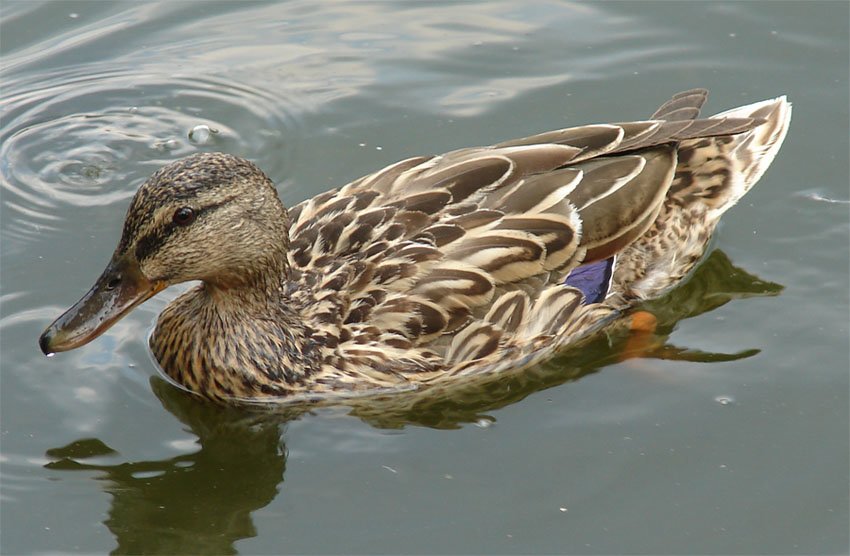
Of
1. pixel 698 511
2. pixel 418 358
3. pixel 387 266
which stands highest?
pixel 387 266

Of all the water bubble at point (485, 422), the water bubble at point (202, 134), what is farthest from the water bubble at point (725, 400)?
the water bubble at point (202, 134)

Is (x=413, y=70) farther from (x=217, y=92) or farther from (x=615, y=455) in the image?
(x=615, y=455)

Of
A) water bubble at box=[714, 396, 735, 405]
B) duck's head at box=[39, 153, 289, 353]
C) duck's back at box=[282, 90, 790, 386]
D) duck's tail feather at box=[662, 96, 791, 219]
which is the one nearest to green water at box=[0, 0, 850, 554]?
water bubble at box=[714, 396, 735, 405]

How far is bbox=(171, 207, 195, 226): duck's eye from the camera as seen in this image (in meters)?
7.29

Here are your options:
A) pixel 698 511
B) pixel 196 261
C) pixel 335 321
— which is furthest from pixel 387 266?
pixel 698 511

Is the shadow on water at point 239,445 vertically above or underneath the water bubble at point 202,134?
underneath

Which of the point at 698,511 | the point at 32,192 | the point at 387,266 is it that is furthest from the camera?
the point at 32,192

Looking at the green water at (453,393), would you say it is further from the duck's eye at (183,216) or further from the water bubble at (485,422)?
the duck's eye at (183,216)

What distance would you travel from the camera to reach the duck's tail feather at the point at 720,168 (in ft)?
29.1

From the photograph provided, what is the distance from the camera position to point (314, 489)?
24.3 ft

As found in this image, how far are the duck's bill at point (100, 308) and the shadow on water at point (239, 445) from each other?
0.67m

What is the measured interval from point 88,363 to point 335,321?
163 cm

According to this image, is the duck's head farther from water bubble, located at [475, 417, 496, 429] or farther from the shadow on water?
water bubble, located at [475, 417, 496, 429]

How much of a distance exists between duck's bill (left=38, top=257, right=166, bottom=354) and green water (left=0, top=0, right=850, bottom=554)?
65 cm
